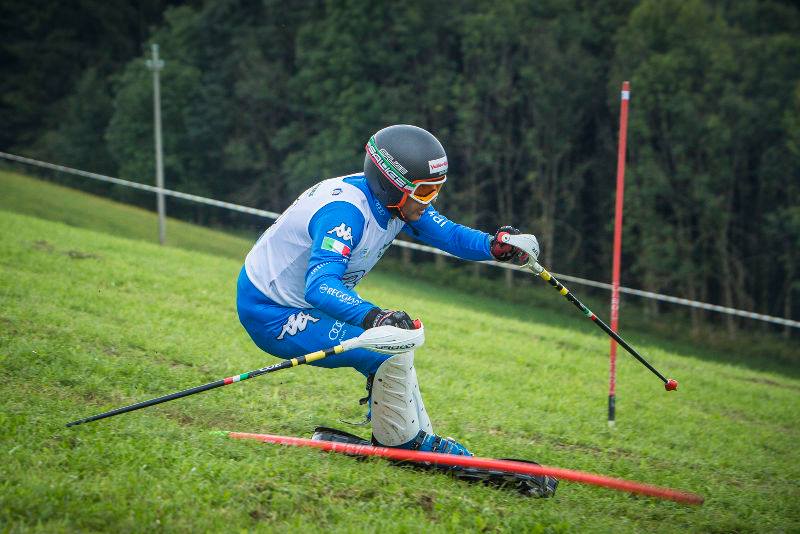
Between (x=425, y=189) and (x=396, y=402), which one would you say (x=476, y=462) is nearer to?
(x=396, y=402)

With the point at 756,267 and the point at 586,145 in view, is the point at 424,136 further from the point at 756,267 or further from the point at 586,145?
the point at 586,145

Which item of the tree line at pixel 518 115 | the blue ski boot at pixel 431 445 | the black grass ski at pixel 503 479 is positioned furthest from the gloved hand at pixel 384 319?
the tree line at pixel 518 115

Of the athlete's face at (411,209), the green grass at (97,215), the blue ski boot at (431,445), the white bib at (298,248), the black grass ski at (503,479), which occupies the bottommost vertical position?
the green grass at (97,215)

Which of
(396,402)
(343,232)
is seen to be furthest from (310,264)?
(396,402)

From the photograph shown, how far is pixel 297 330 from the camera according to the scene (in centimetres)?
654

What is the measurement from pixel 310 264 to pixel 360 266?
0.64m

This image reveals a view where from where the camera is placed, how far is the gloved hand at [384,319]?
5918mm

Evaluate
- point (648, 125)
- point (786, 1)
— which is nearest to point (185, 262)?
point (648, 125)

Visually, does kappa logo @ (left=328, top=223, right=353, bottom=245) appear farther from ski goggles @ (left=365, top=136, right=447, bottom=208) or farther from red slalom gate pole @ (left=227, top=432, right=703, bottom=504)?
red slalom gate pole @ (left=227, top=432, right=703, bottom=504)

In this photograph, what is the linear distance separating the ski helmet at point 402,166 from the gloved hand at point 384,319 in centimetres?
100

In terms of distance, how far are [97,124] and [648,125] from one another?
44558mm

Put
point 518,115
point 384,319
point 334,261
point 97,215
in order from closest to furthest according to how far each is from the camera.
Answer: point 384,319 < point 334,261 < point 97,215 < point 518,115

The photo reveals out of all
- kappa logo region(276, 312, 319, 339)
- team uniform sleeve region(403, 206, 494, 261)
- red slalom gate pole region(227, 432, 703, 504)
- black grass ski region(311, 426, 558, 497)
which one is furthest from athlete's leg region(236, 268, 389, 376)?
team uniform sleeve region(403, 206, 494, 261)

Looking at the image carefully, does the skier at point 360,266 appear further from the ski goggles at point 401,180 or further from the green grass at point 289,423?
the green grass at point 289,423
